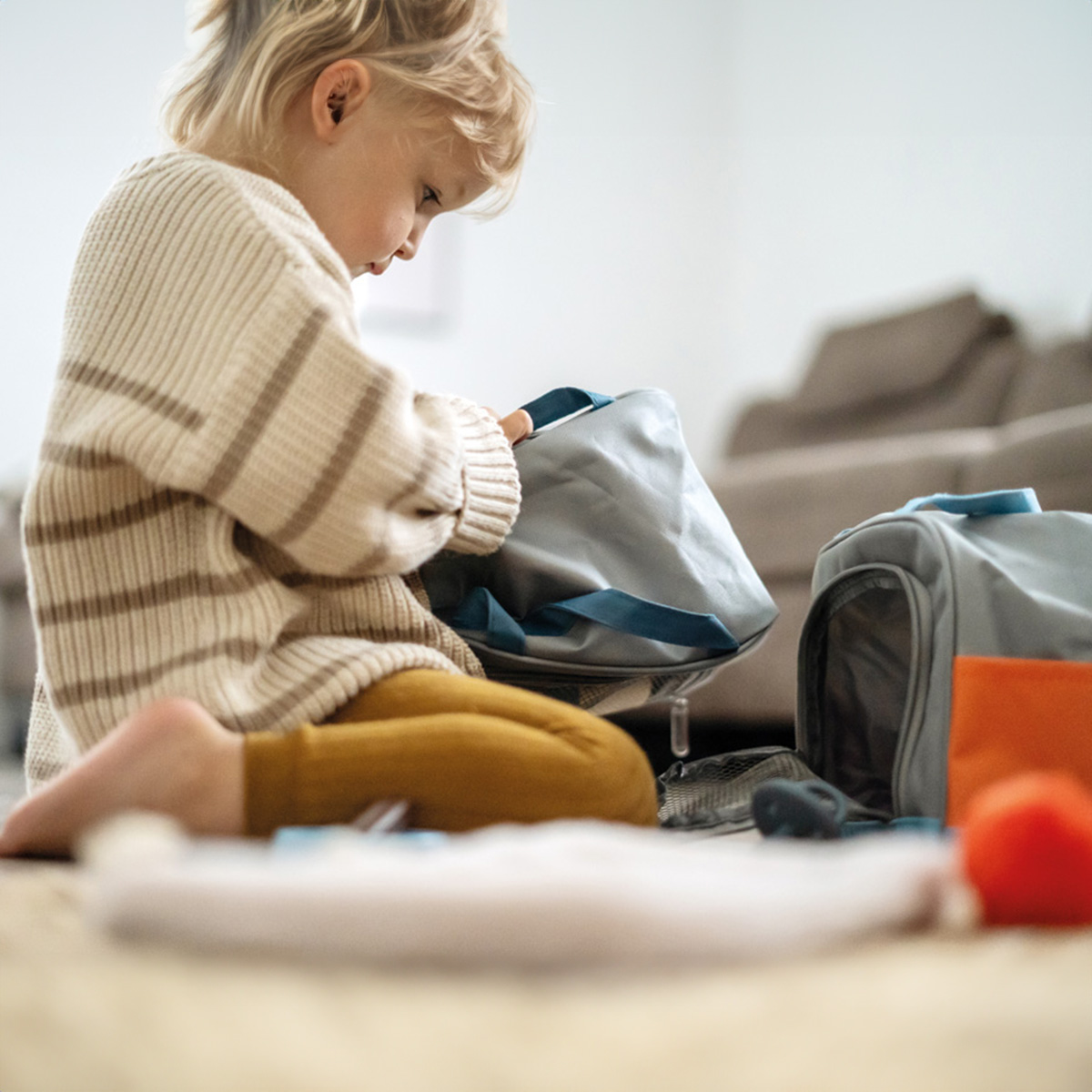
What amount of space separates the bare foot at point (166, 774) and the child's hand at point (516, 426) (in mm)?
413

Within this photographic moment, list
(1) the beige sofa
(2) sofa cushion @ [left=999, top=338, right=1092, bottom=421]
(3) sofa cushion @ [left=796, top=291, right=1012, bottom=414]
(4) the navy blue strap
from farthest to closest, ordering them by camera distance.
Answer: (3) sofa cushion @ [left=796, top=291, right=1012, bottom=414] → (2) sofa cushion @ [left=999, top=338, right=1092, bottom=421] → (1) the beige sofa → (4) the navy blue strap

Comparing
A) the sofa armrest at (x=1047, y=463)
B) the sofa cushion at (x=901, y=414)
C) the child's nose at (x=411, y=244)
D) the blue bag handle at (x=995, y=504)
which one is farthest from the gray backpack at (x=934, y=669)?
the sofa cushion at (x=901, y=414)

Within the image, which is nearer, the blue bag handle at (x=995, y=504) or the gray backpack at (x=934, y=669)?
the gray backpack at (x=934, y=669)

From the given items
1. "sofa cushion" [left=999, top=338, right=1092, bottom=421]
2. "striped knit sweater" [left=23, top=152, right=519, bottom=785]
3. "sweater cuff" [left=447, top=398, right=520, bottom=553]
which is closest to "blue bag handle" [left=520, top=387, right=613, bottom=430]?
"sweater cuff" [left=447, top=398, right=520, bottom=553]

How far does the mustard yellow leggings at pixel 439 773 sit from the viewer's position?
0.62 metres

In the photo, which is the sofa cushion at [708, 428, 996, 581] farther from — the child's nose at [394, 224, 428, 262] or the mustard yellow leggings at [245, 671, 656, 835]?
A: the mustard yellow leggings at [245, 671, 656, 835]

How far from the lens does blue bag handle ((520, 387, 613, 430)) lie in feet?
3.29

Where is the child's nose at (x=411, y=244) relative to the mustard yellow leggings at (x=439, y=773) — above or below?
above

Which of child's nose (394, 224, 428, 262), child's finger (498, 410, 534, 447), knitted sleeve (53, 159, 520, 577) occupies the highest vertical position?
child's nose (394, 224, 428, 262)

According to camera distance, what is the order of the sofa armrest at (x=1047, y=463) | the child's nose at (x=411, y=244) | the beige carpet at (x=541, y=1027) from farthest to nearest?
the sofa armrest at (x=1047, y=463) < the child's nose at (x=411, y=244) < the beige carpet at (x=541, y=1027)

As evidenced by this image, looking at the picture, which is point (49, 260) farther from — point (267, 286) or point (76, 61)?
point (267, 286)

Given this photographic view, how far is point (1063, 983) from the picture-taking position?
0.35 meters

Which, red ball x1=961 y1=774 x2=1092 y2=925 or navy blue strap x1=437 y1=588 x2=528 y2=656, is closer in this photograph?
red ball x1=961 y1=774 x2=1092 y2=925

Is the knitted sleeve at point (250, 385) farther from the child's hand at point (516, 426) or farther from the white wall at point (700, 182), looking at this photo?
the white wall at point (700, 182)
